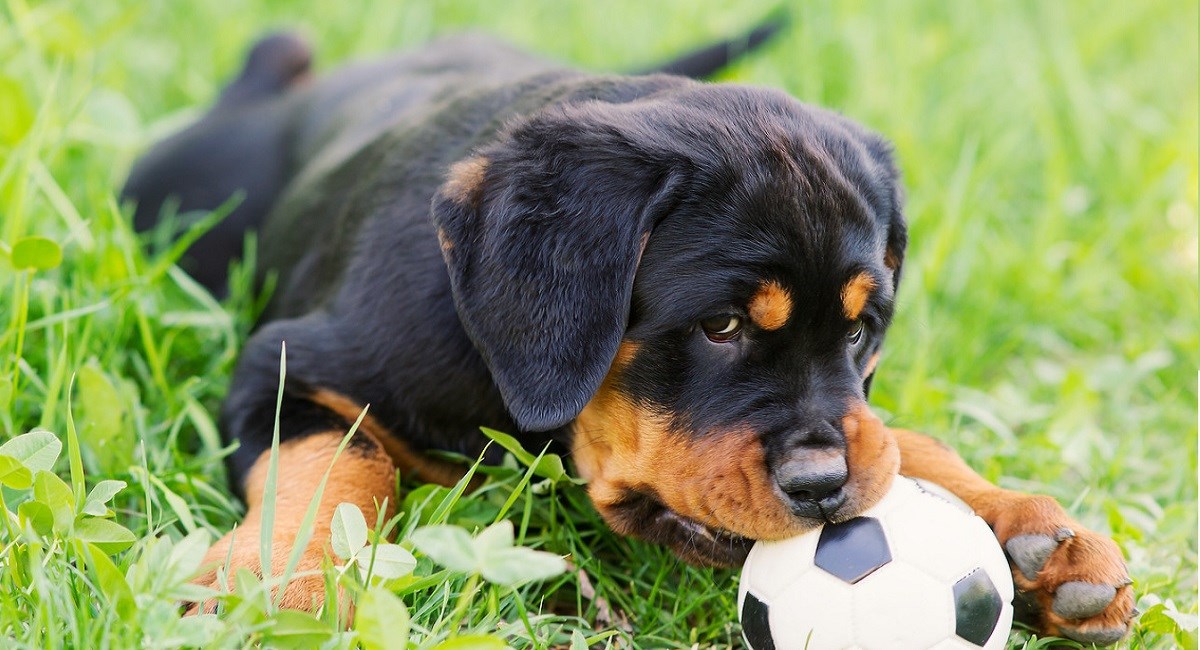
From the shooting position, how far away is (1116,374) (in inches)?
143

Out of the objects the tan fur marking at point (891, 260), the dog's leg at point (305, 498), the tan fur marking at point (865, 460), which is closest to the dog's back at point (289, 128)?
the dog's leg at point (305, 498)

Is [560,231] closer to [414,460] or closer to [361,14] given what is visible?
[414,460]

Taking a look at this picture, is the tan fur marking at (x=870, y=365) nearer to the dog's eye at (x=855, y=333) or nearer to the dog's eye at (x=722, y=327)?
the dog's eye at (x=855, y=333)

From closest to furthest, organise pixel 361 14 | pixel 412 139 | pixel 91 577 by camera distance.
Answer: pixel 91 577
pixel 412 139
pixel 361 14

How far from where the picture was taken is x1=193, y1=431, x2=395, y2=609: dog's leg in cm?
215

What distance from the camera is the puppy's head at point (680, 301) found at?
2.20m

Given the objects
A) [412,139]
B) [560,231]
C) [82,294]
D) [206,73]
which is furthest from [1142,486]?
[206,73]

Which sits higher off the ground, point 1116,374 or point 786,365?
point 786,365

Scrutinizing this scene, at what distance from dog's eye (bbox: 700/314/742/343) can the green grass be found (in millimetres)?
456

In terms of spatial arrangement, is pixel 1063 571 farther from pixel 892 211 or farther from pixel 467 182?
pixel 467 182

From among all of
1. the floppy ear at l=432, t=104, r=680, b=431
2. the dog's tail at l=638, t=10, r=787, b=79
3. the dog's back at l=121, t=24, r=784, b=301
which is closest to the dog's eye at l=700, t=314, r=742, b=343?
the floppy ear at l=432, t=104, r=680, b=431

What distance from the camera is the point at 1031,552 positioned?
7.40 ft

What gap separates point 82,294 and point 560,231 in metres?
1.42

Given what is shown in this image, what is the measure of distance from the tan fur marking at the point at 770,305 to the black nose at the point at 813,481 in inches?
10.0
